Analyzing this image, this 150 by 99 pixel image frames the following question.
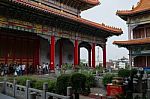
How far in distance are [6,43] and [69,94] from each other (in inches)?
634

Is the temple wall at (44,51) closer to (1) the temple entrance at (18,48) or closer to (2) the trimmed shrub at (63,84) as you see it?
(1) the temple entrance at (18,48)

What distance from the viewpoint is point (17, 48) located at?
81.3ft

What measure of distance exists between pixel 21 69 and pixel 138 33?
47.2ft

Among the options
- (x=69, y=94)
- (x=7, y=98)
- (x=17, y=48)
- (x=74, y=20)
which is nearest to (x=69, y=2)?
(x=74, y=20)

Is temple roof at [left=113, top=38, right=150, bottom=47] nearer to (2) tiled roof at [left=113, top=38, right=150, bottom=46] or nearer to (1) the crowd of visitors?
(2) tiled roof at [left=113, top=38, right=150, bottom=46]

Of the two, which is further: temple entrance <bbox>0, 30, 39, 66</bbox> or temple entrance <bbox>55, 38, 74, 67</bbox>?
temple entrance <bbox>55, 38, 74, 67</bbox>

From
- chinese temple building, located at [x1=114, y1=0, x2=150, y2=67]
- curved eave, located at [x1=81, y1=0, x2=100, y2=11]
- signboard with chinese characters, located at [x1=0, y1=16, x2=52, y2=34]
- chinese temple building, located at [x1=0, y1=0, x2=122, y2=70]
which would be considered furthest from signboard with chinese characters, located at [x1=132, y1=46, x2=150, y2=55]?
signboard with chinese characters, located at [x1=0, y1=16, x2=52, y2=34]

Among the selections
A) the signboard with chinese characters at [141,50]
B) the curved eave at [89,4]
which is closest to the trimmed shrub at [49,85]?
the signboard with chinese characters at [141,50]

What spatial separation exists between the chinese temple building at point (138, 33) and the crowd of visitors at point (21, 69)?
874cm

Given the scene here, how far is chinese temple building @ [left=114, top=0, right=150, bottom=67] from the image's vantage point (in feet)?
91.9

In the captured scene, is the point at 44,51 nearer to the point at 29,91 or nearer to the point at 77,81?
the point at 29,91

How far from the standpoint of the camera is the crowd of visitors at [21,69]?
71.6 feet

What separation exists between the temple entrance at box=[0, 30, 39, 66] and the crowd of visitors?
584 millimetres

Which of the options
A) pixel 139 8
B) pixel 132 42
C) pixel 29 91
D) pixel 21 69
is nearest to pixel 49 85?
pixel 29 91
